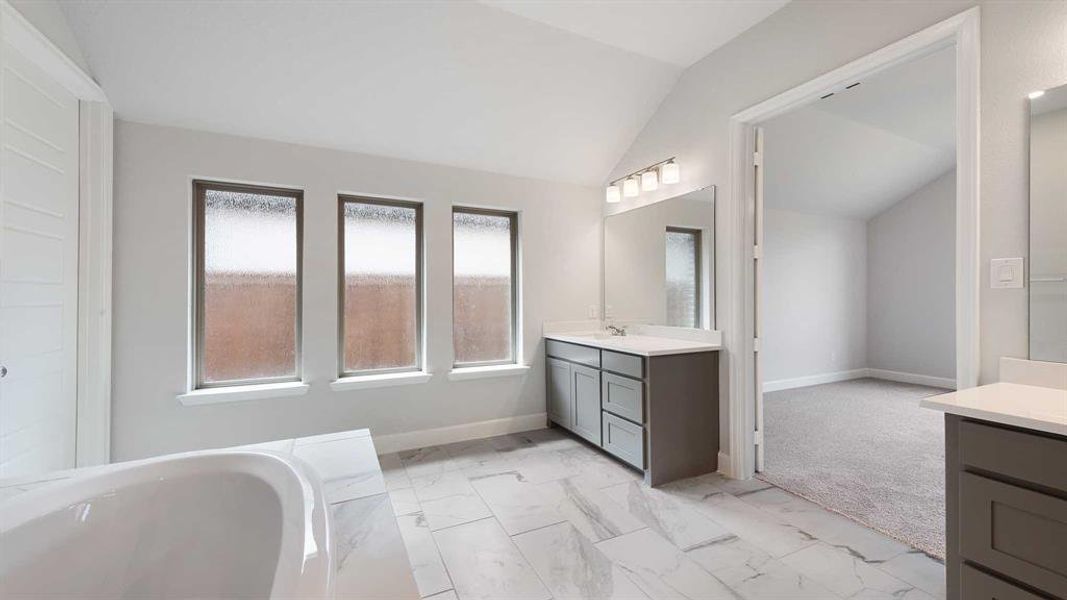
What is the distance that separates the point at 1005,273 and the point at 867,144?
11.5 feet

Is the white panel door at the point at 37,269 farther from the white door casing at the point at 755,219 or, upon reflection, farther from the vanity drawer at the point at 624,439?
the white door casing at the point at 755,219

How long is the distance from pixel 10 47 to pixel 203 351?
5.47 feet

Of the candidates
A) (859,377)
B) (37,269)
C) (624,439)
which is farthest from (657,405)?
(859,377)

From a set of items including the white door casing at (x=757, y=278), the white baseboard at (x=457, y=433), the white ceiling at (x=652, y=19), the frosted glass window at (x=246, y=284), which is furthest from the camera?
the white baseboard at (x=457, y=433)

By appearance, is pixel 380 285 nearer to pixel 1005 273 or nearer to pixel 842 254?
pixel 1005 273

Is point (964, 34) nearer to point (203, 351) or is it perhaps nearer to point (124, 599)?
point (124, 599)

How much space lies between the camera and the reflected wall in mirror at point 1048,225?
1.38 m

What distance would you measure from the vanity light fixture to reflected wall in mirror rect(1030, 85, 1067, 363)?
1.65 m

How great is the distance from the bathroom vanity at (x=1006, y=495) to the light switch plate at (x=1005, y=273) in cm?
41

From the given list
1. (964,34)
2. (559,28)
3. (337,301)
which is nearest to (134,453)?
(337,301)

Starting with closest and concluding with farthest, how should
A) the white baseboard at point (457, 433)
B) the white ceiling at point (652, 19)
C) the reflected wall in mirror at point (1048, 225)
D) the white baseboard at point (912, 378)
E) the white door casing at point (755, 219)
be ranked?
the reflected wall in mirror at point (1048, 225)
the white door casing at point (755, 219)
the white ceiling at point (652, 19)
the white baseboard at point (457, 433)
the white baseboard at point (912, 378)

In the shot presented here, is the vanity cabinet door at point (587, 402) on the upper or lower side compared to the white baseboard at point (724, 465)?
upper

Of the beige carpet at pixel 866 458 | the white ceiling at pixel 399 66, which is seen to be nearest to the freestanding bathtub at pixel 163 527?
the white ceiling at pixel 399 66

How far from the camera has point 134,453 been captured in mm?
2451
